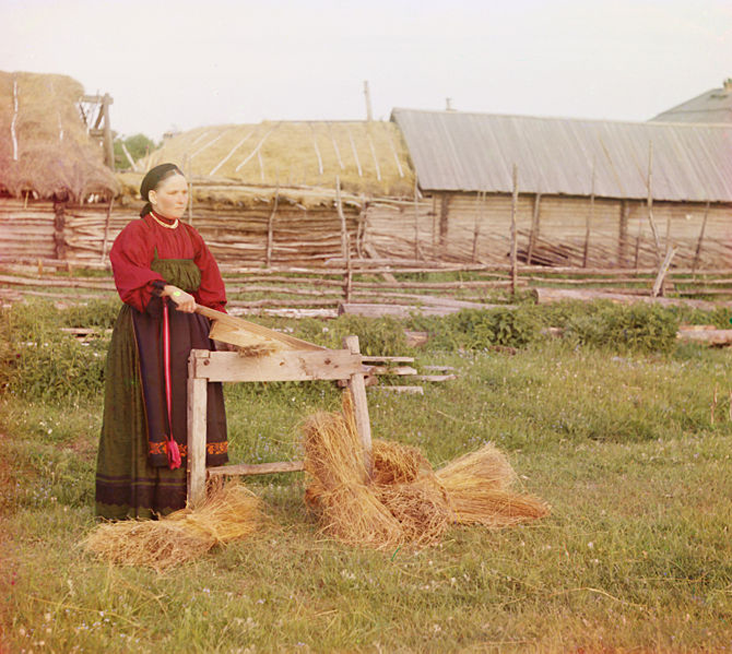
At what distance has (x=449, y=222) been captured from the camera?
1819cm

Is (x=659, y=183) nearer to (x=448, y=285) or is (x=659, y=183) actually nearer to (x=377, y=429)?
(x=448, y=285)

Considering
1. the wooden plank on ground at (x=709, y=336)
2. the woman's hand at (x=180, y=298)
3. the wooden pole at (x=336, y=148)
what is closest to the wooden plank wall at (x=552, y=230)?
the wooden pole at (x=336, y=148)

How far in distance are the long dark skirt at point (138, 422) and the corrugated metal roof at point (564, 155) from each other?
1413cm

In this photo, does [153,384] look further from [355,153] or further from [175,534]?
[355,153]

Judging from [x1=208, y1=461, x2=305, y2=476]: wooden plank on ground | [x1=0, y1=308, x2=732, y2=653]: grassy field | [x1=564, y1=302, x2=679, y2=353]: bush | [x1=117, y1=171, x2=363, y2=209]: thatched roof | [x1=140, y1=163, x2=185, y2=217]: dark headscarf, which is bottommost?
[x1=0, y1=308, x2=732, y2=653]: grassy field

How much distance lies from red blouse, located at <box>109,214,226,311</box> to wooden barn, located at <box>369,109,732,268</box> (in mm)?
12845

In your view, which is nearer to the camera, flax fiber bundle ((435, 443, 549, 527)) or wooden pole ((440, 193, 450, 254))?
flax fiber bundle ((435, 443, 549, 527))

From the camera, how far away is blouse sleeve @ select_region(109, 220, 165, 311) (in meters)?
3.72

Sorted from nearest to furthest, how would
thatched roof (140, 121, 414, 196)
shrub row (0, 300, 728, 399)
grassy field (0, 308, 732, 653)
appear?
1. grassy field (0, 308, 732, 653)
2. shrub row (0, 300, 728, 399)
3. thatched roof (140, 121, 414, 196)

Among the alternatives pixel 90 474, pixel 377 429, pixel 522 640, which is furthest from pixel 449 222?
pixel 522 640

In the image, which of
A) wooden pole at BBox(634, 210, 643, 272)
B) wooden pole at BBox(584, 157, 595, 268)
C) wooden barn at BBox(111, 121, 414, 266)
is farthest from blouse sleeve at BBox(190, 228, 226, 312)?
wooden pole at BBox(634, 210, 643, 272)

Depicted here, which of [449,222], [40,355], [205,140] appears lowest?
[40,355]

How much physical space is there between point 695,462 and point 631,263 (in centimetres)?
1477

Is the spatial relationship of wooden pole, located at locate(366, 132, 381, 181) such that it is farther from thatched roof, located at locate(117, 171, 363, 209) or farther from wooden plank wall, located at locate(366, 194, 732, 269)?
thatched roof, located at locate(117, 171, 363, 209)
